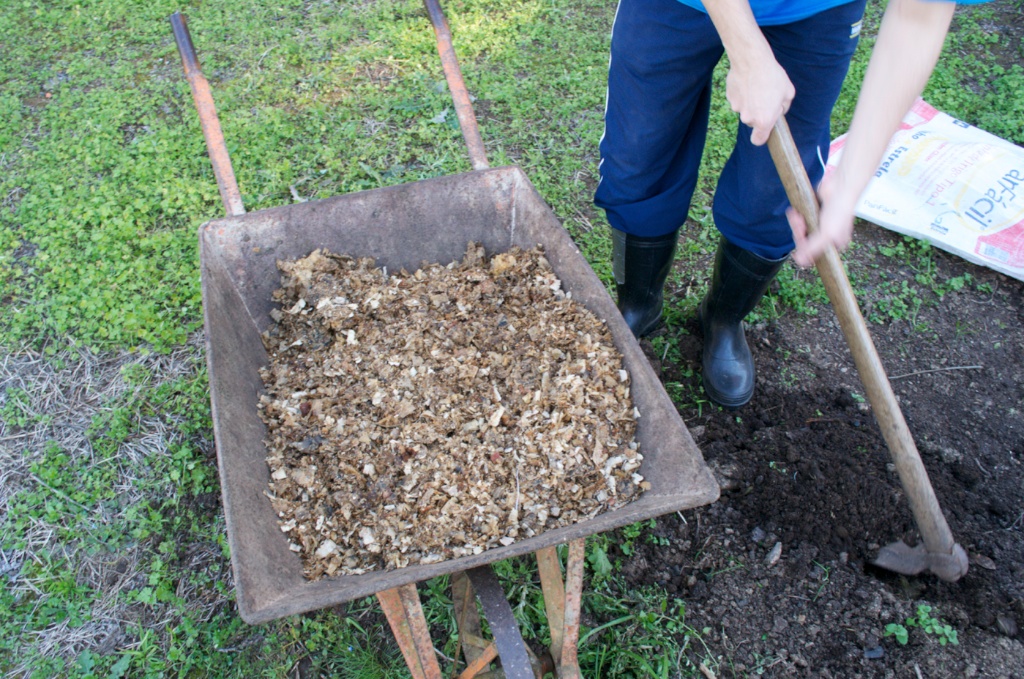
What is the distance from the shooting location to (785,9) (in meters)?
1.63

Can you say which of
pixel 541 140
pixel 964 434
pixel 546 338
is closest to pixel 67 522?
pixel 546 338

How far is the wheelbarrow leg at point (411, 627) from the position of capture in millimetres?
1387

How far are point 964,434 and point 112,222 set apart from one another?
3505 mm

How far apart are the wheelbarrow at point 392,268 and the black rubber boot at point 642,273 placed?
0.46m

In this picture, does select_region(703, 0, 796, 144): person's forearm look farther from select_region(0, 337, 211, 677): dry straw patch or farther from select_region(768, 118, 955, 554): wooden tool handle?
select_region(0, 337, 211, 677): dry straw patch

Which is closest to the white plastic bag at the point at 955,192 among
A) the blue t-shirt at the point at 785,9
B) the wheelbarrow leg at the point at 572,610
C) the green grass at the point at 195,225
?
the green grass at the point at 195,225

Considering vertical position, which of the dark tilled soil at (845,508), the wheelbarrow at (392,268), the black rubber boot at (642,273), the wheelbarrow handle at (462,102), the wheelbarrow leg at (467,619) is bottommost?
the dark tilled soil at (845,508)

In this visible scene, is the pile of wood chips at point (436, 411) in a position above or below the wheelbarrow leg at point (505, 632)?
above

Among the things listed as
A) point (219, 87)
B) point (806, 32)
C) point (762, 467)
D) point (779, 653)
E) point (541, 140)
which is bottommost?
point (779, 653)

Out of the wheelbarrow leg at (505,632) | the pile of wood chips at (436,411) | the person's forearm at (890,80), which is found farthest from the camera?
the pile of wood chips at (436,411)

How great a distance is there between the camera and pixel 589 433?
172cm

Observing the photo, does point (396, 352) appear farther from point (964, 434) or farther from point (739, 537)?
point (964, 434)

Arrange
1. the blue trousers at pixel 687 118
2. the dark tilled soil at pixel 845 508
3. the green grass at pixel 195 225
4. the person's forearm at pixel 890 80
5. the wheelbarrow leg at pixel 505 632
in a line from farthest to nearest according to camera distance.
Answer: the green grass at pixel 195 225 < the dark tilled soil at pixel 845 508 < the blue trousers at pixel 687 118 < the wheelbarrow leg at pixel 505 632 < the person's forearm at pixel 890 80

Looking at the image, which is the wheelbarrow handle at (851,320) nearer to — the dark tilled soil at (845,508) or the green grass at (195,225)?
the dark tilled soil at (845,508)
